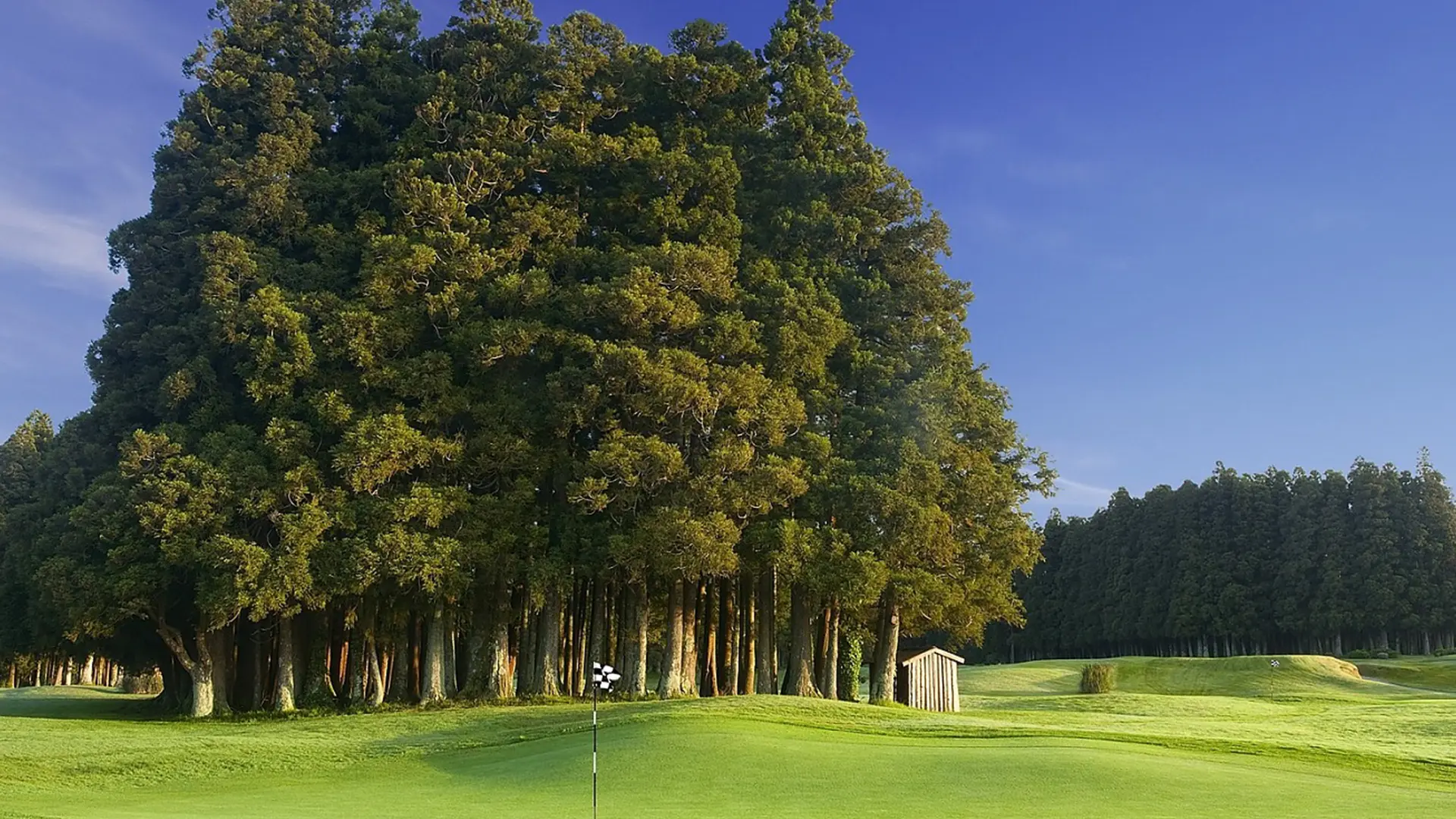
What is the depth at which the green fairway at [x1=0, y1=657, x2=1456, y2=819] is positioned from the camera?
52.7 ft

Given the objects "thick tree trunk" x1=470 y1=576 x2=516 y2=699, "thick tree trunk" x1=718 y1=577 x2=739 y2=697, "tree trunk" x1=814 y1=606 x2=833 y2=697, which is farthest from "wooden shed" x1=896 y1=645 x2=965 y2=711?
"thick tree trunk" x1=470 y1=576 x2=516 y2=699

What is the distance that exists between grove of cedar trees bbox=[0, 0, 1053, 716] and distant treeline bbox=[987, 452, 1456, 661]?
150 ft

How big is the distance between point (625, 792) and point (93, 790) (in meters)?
10.6

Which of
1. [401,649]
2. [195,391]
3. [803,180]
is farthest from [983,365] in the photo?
[195,391]

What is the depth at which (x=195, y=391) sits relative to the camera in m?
35.6

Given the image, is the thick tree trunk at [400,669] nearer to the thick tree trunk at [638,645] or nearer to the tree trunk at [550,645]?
the tree trunk at [550,645]

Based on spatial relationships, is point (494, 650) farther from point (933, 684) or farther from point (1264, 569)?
point (1264, 569)

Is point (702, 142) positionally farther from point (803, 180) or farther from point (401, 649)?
point (401, 649)

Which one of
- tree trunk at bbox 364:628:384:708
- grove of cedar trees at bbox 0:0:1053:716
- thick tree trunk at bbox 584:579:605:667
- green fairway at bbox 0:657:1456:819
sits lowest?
green fairway at bbox 0:657:1456:819

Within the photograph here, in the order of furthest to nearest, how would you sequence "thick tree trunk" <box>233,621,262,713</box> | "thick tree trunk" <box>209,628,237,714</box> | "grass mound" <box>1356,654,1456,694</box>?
"grass mound" <box>1356,654,1456,694</box>, "thick tree trunk" <box>233,621,262,713</box>, "thick tree trunk" <box>209,628,237,714</box>

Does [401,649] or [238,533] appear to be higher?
[238,533]

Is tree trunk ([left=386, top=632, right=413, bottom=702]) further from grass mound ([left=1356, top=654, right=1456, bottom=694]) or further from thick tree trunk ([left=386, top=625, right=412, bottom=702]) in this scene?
grass mound ([left=1356, top=654, right=1456, bottom=694])

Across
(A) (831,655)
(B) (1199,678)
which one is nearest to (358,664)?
(A) (831,655)

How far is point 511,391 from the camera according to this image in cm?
3578
